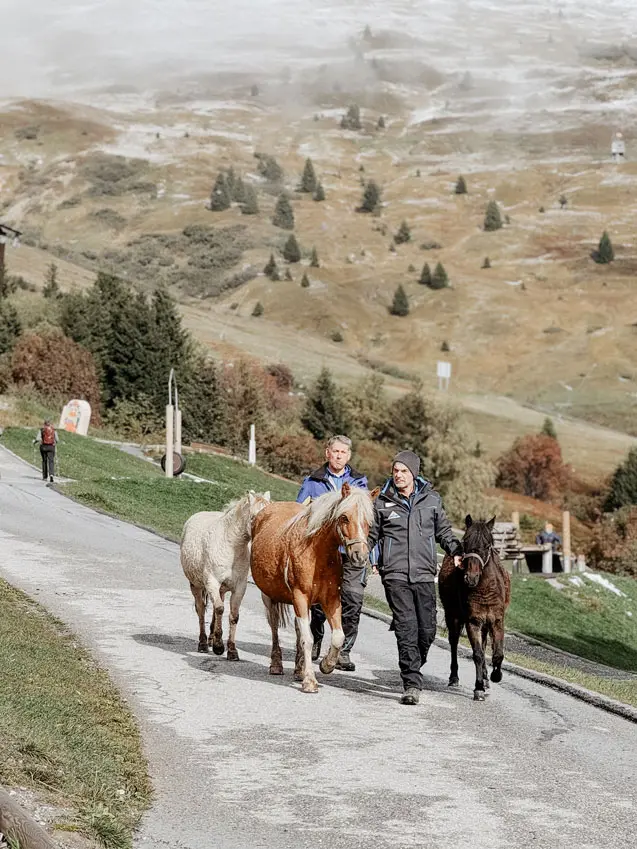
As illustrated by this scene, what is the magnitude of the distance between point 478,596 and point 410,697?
144 centimetres

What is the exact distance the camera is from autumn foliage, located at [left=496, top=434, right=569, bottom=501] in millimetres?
126062

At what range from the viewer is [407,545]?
1212 cm

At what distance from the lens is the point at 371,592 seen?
3105 centimetres

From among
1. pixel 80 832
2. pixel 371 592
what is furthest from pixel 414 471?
pixel 371 592

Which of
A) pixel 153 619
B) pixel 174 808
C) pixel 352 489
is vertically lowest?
pixel 153 619

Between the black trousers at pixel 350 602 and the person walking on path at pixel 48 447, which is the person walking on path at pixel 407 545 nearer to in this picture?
the black trousers at pixel 350 602

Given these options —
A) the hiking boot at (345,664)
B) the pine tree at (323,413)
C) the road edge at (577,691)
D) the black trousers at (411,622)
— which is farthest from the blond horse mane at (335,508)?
the pine tree at (323,413)

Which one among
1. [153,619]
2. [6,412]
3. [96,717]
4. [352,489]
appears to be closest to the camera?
[96,717]

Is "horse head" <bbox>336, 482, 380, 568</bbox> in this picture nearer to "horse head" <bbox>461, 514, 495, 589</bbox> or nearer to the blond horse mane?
the blond horse mane

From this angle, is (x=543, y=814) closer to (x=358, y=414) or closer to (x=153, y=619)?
(x=153, y=619)

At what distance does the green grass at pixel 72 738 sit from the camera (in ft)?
25.5

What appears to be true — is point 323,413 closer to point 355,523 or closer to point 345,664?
point 345,664

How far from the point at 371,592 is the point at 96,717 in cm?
2112

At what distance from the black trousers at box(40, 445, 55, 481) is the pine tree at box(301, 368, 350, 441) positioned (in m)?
56.3
